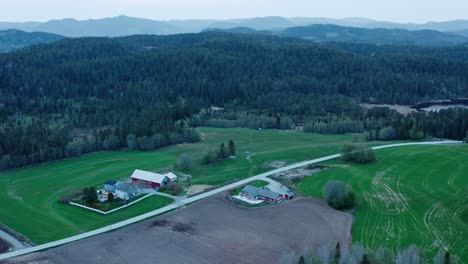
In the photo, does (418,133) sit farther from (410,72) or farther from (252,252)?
(410,72)

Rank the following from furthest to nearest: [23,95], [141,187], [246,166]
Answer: [23,95] → [246,166] → [141,187]

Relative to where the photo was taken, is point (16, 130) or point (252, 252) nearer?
point (252, 252)

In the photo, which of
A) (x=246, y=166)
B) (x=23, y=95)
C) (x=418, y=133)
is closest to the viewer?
(x=246, y=166)

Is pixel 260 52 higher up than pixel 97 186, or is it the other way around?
pixel 260 52

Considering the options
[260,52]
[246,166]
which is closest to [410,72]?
[260,52]

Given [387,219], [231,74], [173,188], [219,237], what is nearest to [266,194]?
[219,237]

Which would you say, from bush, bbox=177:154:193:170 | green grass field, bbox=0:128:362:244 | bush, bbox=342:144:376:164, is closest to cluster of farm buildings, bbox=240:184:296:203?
green grass field, bbox=0:128:362:244

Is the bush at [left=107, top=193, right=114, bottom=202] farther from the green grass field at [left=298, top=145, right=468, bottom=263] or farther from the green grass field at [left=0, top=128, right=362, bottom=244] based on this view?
the green grass field at [left=298, top=145, right=468, bottom=263]
